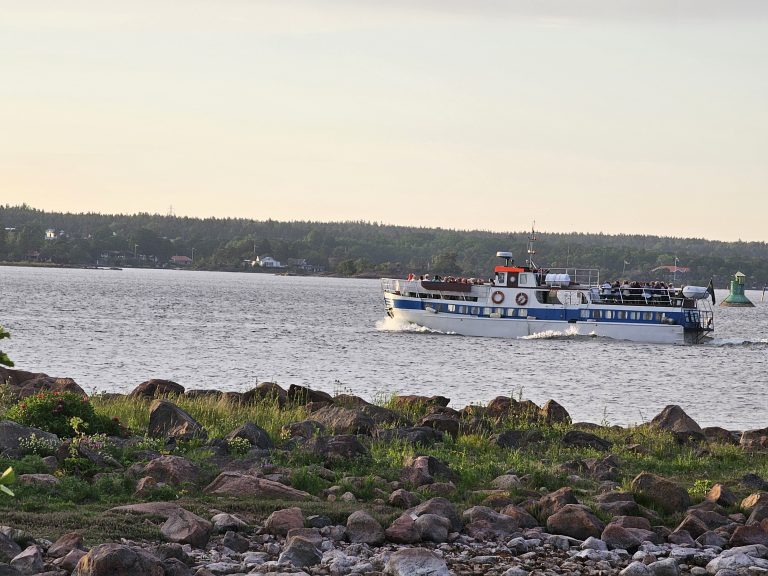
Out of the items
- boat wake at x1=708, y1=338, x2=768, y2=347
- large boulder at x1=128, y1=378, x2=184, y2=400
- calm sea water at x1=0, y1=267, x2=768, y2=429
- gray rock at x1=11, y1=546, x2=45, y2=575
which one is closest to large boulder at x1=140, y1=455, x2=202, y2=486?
gray rock at x1=11, y1=546, x2=45, y2=575

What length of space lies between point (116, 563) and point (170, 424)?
29.5ft

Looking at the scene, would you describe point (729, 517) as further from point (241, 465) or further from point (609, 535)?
point (241, 465)

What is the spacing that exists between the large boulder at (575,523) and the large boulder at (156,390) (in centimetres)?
1437

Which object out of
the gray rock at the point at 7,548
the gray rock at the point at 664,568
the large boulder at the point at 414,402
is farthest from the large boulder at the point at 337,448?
the large boulder at the point at 414,402

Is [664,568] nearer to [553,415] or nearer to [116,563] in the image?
[116,563]

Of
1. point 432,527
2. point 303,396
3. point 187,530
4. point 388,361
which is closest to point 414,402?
point 303,396

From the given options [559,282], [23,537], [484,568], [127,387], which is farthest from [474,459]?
[559,282]

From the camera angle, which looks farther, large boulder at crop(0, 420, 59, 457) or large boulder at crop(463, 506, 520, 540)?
large boulder at crop(0, 420, 59, 457)

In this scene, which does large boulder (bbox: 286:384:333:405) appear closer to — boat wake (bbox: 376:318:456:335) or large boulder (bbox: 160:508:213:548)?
large boulder (bbox: 160:508:213:548)

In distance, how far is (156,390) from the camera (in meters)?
28.0

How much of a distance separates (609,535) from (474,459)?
514 cm

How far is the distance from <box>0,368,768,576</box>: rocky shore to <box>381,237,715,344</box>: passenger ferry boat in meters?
58.9

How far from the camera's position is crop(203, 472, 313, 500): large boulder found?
50.5 feet

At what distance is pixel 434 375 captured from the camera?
167 ft
